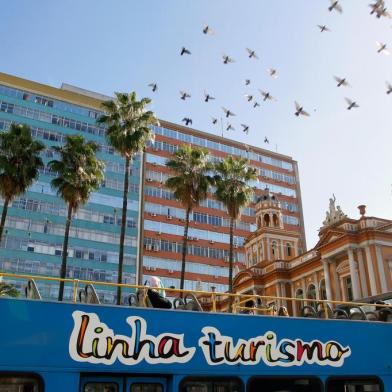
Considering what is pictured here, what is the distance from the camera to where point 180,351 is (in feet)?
28.4

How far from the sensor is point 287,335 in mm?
9789

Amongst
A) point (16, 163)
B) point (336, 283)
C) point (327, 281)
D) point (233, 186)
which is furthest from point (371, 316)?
point (327, 281)

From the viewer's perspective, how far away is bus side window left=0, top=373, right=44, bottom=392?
7.34 m

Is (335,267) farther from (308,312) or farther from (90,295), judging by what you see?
(90,295)

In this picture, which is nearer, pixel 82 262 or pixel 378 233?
pixel 378 233

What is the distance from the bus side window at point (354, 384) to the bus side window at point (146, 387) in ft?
11.8

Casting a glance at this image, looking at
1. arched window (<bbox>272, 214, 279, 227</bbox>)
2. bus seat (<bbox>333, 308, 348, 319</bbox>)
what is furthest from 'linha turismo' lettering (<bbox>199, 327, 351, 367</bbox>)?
arched window (<bbox>272, 214, 279, 227</bbox>)

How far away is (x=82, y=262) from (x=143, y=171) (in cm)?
1814

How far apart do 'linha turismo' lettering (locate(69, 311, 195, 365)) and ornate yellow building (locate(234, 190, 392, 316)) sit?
25.1m

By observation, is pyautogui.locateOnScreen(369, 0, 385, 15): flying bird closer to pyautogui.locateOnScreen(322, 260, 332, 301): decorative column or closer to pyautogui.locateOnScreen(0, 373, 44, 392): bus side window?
pyautogui.locateOnScreen(0, 373, 44, 392): bus side window

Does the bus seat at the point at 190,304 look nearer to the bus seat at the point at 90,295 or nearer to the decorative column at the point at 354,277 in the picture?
the bus seat at the point at 90,295

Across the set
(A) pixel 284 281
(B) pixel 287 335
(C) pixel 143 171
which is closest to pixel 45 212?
(C) pixel 143 171

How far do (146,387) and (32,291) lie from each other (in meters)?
2.69

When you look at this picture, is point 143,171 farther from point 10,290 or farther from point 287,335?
point 287,335
